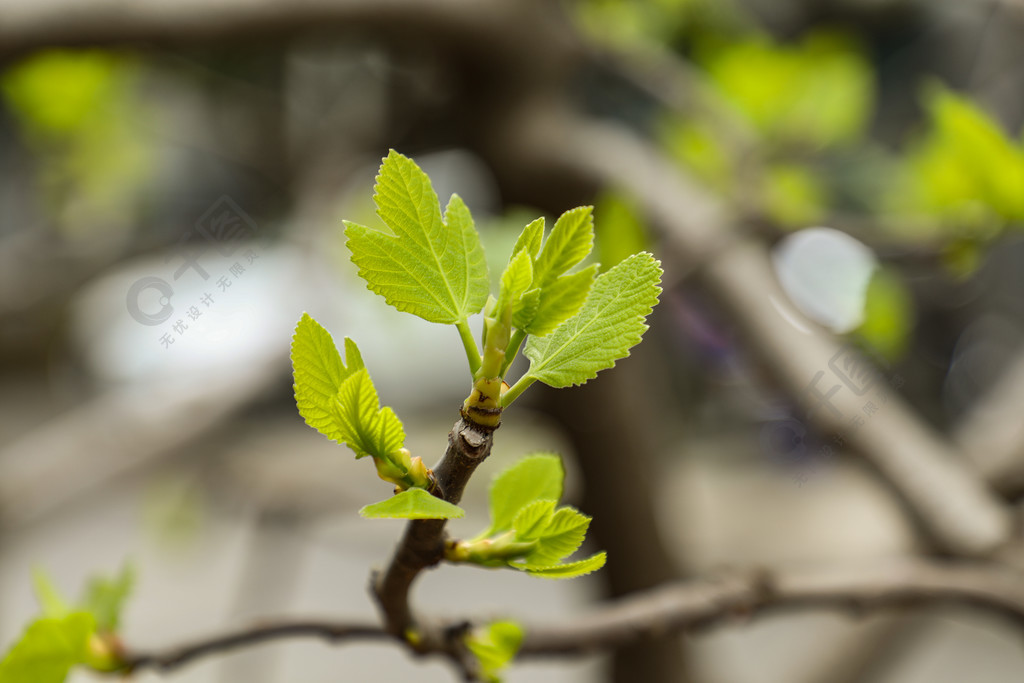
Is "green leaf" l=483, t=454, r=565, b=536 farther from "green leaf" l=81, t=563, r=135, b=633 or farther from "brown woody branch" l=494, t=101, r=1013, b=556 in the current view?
"brown woody branch" l=494, t=101, r=1013, b=556

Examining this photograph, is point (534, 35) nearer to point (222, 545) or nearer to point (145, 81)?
point (145, 81)

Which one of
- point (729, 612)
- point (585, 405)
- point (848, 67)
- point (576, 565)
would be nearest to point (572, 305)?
point (576, 565)

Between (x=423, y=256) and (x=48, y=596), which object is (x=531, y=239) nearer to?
(x=423, y=256)

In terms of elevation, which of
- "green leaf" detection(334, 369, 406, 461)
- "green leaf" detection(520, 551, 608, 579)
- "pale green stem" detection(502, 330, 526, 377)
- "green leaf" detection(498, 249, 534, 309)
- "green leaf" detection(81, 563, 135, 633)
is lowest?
"green leaf" detection(81, 563, 135, 633)

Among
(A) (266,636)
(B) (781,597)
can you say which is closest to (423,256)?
(A) (266,636)

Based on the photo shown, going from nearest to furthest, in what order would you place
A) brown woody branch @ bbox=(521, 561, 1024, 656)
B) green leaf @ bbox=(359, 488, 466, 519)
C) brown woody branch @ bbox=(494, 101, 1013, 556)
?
green leaf @ bbox=(359, 488, 466, 519), brown woody branch @ bbox=(521, 561, 1024, 656), brown woody branch @ bbox=(494, 101, 1013, 556)

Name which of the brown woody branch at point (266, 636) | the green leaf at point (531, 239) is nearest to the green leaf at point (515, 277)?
the green leaf at point (531, 239)

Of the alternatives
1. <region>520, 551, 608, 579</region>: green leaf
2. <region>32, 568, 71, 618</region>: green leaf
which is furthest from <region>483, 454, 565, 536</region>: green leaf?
<region>32, 568, 71, 618</region>: green leaf
